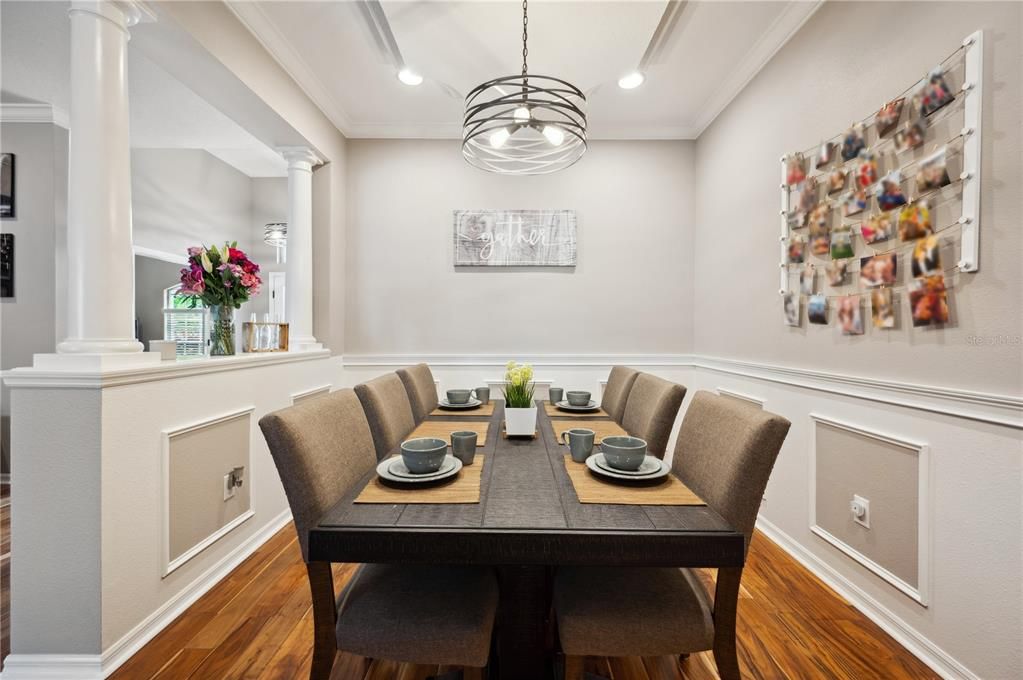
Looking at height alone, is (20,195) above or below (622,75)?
below

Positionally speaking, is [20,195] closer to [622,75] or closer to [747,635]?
[622,75]

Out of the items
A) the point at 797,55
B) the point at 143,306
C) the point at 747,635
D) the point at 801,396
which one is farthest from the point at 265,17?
the point at 143,306

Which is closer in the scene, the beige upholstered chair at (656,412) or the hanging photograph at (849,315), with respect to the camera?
the beige upholstered chair at (656,412)

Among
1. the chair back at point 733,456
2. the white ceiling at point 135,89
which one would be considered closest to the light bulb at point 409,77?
the white ceiling at point 135,89

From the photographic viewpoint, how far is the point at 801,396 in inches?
89.2

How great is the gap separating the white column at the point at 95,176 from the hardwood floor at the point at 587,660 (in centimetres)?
109

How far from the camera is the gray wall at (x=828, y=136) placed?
1.35 m

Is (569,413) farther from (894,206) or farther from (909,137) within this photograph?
(909,137)

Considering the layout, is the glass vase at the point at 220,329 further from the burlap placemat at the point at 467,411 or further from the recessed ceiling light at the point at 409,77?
the recessed ceiling light at the point at 409,77

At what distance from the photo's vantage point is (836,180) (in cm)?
199

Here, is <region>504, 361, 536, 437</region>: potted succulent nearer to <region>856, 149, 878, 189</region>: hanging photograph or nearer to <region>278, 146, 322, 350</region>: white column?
<region>856, 149, 878, 189</region>: hanging photograph

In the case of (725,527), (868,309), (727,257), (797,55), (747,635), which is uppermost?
(797,55)

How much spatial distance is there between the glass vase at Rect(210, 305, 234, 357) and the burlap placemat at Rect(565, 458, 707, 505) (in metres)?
1.88

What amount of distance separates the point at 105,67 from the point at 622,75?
A: 2455 mm
